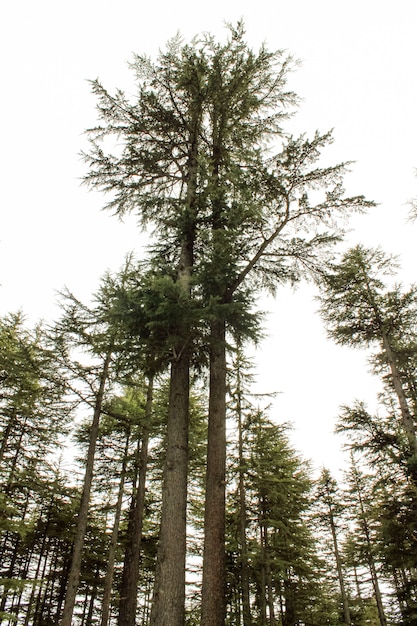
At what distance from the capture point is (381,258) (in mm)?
13125

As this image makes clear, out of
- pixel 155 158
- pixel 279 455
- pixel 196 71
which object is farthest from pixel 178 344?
pixel 279 455

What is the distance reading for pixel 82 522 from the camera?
10398mm

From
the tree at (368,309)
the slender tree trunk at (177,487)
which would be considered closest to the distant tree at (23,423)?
the slender tree trunk at (177,487)

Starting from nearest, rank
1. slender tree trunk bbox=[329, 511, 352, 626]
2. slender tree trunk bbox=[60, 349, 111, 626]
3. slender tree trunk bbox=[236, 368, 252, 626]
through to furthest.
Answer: slender tree trunk bbox=[60, 349, 111, 626] → slender tree trunk bbox=[236, 368, 252, 626] → slender tree trunk bbox=[329, 511, 352, 626]

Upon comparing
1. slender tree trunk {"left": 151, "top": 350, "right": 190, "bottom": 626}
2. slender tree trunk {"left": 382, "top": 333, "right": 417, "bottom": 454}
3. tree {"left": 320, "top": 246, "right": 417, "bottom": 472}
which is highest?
tree {"left": 320, "top": 246, "right": 417, "bottom": 472}

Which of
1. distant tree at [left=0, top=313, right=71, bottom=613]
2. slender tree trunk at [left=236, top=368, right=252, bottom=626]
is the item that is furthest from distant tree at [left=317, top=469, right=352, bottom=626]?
distant tree at [left=0, top=313, right=71, bottom=613]

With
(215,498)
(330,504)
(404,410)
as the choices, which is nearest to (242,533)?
(404,410)

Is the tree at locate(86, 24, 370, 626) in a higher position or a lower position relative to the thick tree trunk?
higher

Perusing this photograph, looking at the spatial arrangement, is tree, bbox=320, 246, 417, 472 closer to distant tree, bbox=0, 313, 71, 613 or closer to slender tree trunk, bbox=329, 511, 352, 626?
distant tree, bbox=0, 313, 71, 613

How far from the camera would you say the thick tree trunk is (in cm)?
576

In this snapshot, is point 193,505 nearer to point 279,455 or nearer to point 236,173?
point 279,455

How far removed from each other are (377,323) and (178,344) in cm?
869

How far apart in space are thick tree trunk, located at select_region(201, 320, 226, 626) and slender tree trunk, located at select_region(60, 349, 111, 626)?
3309 mm

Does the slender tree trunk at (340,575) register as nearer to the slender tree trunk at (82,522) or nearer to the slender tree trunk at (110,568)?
the slender tree trunk at (110,568)
